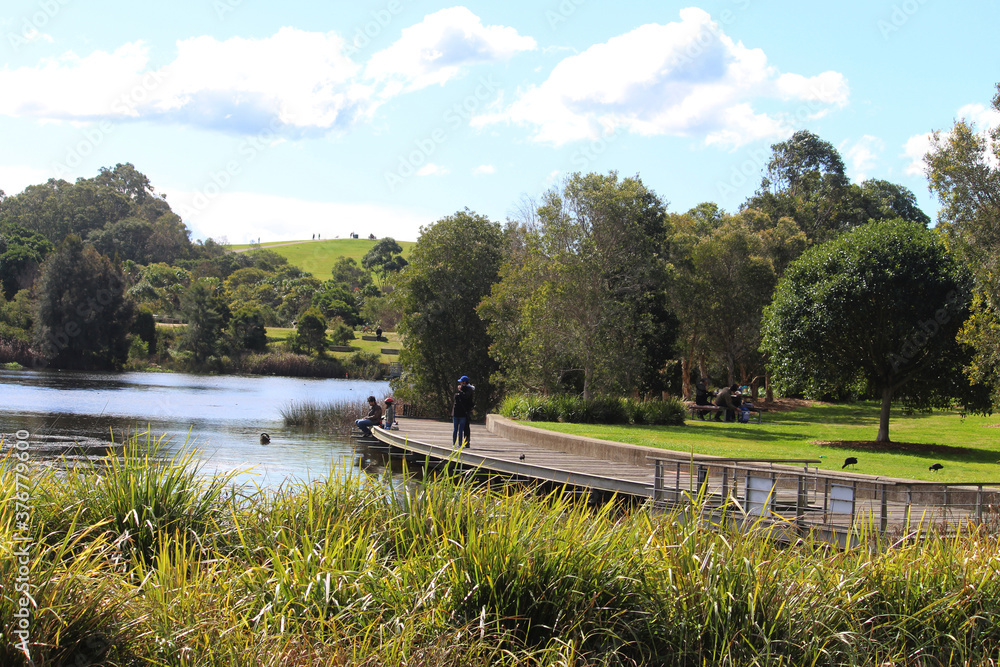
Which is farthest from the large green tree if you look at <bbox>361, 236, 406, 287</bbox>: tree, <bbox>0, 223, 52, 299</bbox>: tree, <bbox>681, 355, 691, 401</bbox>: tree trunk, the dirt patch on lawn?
<bbox>361, 236, 406, 287</bbox>: tree

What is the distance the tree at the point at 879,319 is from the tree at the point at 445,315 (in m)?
20.9

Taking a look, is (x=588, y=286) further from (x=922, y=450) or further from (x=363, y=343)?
(x=363, y=343)

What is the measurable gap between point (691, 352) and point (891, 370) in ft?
71.5

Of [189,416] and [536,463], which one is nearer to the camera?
[536,463]

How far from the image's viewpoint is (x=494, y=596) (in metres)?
5.62

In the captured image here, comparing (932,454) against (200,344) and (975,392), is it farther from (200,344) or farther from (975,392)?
(200,344)

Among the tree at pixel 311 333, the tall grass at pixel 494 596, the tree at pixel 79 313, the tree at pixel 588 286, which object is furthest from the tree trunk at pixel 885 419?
the tree at pixel 311 333

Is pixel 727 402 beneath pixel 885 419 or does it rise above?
beneath

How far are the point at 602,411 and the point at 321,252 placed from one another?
16170 centimetres

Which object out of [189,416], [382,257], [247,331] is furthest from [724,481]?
[382,257]

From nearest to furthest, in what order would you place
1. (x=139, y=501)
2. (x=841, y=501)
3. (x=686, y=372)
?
1. (x=139, y=501)
2. (x=841, y=501)
3. (x=686, y=372)

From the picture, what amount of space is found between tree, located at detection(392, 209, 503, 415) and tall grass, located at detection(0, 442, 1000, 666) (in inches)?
1487

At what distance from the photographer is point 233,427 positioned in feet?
113

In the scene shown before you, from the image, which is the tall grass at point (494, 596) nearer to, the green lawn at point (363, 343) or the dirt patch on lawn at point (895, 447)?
the dirt patch on lawn at point (895, 447)
